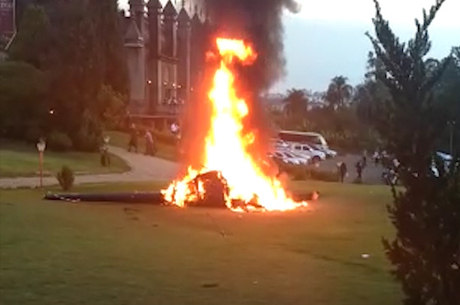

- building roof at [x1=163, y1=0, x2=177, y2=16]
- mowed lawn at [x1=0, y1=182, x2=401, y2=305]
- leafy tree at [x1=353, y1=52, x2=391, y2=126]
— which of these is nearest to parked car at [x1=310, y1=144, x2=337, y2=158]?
building roof at [x1=163, y1=0, x2=177, y2=16]

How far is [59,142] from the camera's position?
5281 cm

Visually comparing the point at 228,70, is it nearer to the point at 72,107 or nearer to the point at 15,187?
the point at 15,187

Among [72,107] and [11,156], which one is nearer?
[11,156]

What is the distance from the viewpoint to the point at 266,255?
1581 centimetres

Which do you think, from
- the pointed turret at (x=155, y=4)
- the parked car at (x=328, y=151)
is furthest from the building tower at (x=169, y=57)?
the parked car at (x=328, y=151)

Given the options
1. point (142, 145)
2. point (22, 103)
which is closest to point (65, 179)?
point (22, 103)

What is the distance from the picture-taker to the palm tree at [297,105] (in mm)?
67750

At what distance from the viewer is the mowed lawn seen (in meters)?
11.8

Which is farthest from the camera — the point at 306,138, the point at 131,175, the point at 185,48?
the point at 306,138

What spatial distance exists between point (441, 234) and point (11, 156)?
134 feet

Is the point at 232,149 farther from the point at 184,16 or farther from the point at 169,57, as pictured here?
the point at 169,57

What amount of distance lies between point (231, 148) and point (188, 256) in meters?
15.7

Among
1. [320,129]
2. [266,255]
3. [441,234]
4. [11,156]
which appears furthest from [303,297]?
[320,129]

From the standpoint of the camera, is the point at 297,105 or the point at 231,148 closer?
the point at 231,148
